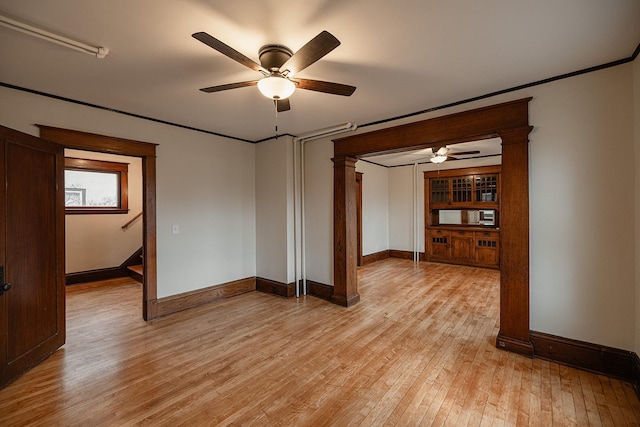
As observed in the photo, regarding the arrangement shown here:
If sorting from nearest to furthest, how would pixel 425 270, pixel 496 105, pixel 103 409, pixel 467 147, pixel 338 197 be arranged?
pixel 103 409 → pixel 496 105 → pixel 338 197 → pixel 467 147 → pixel 425 270

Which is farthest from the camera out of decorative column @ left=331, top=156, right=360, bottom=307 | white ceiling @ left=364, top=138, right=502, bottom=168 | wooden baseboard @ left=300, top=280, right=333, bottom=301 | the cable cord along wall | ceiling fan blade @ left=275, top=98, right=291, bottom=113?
white ceiling @ left=364, top=138, right=502, bottom=168

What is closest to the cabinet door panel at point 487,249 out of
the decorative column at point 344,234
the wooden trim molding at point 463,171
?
the wooden trim molding at point 463,171

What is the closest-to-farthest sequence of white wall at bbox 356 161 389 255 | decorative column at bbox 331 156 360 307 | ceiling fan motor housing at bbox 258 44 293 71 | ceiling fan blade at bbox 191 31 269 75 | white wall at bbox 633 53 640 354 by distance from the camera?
1. ceiling fan blade at bbox 191 31 269 75
2. ceiling fan motor housing at bbox 258 44 293 71
3. white wall at bbox 633 53 640 354
4. decorative column at bbox 331 156 360 307
5. white wall at bbox 356 161 389 255

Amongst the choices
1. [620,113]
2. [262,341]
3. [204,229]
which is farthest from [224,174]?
[620,113]

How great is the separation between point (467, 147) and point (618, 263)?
3686 mm

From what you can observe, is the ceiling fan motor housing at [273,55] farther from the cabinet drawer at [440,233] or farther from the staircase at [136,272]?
the cabinet drawer at [440,233]

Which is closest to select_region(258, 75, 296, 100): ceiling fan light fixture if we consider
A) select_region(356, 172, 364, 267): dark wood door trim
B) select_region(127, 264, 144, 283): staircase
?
select_region(356, 172, 364, 267): dark wood door trim

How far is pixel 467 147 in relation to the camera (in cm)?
555

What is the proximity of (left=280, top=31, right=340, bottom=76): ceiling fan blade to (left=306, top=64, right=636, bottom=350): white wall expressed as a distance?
2.14m

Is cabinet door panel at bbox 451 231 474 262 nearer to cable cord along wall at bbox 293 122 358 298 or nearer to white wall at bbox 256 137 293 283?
cable cord along wall at bbox 293 122 358 298

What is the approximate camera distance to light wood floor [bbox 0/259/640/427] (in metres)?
1.92

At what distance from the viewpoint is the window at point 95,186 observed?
542cm

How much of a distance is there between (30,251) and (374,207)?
6248 millimetres

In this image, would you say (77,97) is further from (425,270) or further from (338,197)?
(425,270)
